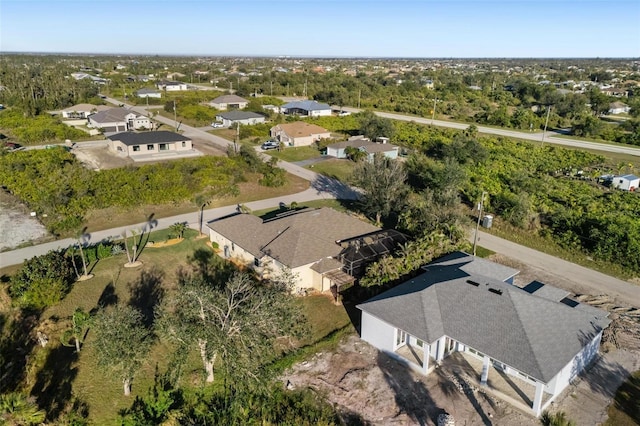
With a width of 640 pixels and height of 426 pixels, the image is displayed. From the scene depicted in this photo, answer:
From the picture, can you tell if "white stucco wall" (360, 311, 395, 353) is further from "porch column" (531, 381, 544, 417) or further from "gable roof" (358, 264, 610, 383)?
"porch column" (531, 381, 544, 417)

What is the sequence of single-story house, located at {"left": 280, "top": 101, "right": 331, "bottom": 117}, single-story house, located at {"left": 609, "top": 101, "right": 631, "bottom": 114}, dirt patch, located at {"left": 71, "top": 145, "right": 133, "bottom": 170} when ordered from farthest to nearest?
single-story house, located at {"left": 609, "top": 101, "right": 631, "bottom": 114}, single-story house, located at {"left": 280, "top": 101, "right": 331, "bottom": 117}, dirt patch, located at {"left": 71, "top": 145, "right": 133, "bottom": 170}

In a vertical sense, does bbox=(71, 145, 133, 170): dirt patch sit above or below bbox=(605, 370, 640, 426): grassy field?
above

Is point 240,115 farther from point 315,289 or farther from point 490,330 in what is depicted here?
point 490,330

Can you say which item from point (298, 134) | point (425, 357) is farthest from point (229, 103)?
point (425, 357)

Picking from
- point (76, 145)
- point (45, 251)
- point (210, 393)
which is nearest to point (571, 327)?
point (210, 393)

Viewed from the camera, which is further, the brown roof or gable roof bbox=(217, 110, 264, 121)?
gable roof bbox=(217, 110, 264, 121)

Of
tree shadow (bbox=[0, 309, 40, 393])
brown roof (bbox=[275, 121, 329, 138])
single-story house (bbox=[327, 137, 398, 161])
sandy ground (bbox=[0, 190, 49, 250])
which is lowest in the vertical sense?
tree shadow (bbox=[0, 309, 40, 393])

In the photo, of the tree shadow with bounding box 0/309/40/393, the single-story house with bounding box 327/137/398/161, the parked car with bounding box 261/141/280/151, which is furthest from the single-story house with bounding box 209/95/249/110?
the tree shadow with bounding box 0/309/40/393
